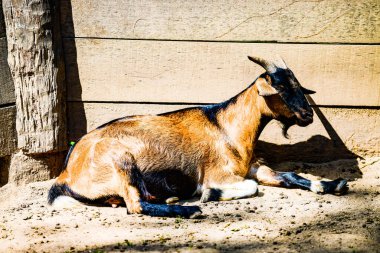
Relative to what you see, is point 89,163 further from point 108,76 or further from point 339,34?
point 339,34

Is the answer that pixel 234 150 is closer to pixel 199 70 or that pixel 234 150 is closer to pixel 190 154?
pixel 190 154

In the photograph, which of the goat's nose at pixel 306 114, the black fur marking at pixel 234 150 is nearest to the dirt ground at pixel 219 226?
the black fur marking at pixel 234 150

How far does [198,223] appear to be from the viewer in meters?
4.22


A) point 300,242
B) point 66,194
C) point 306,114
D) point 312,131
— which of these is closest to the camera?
point 300,242

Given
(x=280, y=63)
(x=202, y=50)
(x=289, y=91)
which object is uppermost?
(x=202, y=50)

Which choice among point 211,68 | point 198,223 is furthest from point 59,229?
point 211,68

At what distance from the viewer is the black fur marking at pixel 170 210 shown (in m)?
4.35

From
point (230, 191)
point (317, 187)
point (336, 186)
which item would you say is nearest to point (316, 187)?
point (317, 187)

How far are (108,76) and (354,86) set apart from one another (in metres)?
2.08

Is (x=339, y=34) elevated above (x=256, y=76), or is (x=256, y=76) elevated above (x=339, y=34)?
(x=339, y=34)

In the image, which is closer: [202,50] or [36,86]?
[36,86]

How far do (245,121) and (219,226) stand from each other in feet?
3.84

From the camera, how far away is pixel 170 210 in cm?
439

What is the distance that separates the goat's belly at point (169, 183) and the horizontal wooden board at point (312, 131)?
2.47 ft
